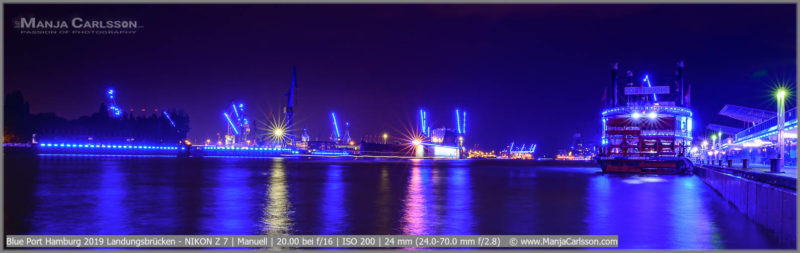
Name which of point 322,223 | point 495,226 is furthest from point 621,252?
point 322,223

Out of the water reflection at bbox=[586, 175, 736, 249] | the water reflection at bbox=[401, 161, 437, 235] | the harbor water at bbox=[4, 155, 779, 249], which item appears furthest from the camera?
the water reflection at bbox=[401, 161, 437, 235]

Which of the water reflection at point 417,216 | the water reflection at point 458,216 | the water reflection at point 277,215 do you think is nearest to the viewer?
the water reflection at point 277,215

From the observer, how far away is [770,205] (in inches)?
600

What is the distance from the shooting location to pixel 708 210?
21.6m

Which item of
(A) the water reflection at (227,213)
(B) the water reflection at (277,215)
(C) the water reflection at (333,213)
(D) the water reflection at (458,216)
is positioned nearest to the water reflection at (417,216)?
(D) the water reflection at (458,216)

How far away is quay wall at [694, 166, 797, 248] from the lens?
1309 cm

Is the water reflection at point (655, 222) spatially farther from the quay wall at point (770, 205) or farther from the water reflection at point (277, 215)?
the water reflection at point (277, 215)

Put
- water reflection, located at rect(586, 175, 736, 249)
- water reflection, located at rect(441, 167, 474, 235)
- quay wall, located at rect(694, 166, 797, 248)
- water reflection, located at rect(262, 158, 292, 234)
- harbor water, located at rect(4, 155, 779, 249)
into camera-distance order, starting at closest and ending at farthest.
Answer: quay wall, located at rect(694, 166, 797, 248)
water reflection, located at rect(586, 175, 736, 249)
harbor water, located at rect(4, 155, 779, 249)
water reflection, located at rect(262, 158, 292, 234)
water reflection, located at rect(441, 167, 474, 235)

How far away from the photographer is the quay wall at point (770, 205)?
13.1 metres

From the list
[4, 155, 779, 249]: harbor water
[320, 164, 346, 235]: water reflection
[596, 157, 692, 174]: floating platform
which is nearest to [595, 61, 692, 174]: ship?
[596, 157, 692, 174]: floating platform

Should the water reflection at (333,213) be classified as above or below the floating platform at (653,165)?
below

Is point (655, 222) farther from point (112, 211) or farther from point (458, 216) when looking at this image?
point (112, 211)

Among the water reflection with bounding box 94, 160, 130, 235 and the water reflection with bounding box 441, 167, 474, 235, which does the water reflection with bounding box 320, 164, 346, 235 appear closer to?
the water reflection with bounding box 441, 167, 474, 235

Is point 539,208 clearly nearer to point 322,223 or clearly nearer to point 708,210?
point 708,210
